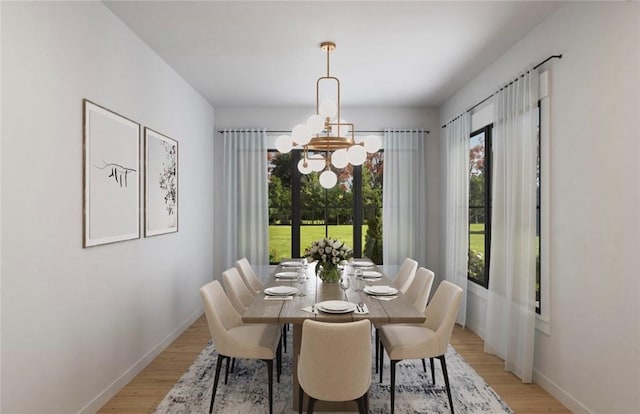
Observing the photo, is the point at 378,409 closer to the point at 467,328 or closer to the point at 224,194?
the point at 467,328

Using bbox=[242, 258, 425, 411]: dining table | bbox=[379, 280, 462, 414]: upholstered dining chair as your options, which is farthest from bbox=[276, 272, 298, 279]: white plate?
bbox=[379, 280, 462, 414]: upholstered dining chair

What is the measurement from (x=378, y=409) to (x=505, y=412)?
846mm

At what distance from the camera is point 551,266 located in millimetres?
3043

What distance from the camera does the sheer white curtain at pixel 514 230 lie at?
3186mm

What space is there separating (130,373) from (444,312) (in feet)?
8.20

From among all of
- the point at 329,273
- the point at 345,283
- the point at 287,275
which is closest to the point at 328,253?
the point at 329,273

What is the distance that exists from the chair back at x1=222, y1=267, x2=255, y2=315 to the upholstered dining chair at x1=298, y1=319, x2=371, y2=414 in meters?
1.33

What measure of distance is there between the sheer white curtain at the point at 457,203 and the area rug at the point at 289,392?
145cm

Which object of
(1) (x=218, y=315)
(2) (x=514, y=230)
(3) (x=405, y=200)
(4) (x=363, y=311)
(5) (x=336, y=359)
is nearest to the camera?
(5) (x=336, y=359)

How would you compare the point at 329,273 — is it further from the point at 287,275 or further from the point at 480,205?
the point at 480,205

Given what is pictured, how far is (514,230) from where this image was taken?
3.39 meters

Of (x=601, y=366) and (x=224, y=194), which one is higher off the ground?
(x=224, y=194)

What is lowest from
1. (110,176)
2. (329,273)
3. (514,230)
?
(329,273)

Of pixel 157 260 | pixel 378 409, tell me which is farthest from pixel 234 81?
pixel 378 409
